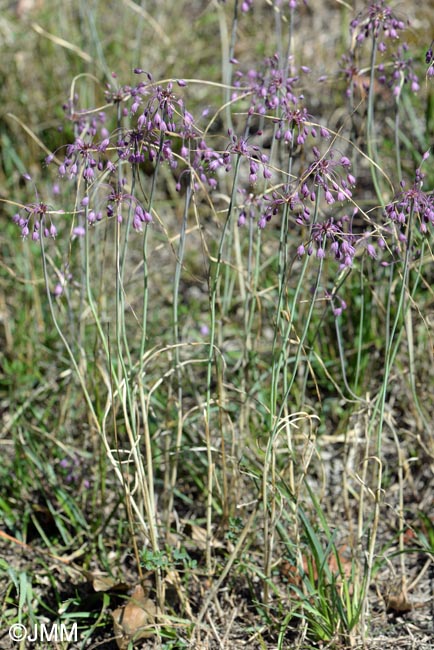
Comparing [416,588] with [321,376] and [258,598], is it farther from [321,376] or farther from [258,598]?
[321,376]

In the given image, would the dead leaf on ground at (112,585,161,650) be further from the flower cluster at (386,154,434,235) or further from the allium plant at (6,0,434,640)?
the flower cluster at (386,154,434,235)

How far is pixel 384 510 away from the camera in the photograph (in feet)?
9.08

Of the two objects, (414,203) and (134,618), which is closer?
(414,203)

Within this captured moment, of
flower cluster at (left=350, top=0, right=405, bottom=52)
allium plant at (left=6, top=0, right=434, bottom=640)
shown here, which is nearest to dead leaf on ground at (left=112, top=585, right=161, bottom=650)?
allium plant at (left=6, top=0, right=434, bottom=640)

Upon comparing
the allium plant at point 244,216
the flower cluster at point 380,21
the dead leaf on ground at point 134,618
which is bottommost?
the dead leaf on ground at point 134,618

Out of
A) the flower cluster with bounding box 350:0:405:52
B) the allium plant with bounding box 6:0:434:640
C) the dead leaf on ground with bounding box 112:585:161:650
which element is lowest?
the dead leaf on ground with bounding box 112:585:161:650

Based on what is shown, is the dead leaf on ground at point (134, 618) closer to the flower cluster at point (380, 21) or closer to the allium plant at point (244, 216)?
the allium plant at point (244, 216)

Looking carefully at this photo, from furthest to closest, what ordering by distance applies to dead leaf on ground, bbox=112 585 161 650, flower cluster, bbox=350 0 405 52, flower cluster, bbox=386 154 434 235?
dead leaf on ground, bbox=112 585 161 650 → flower cluster, bbox=350 0 405 52 → flower cluster, bbox=386 154 434 235

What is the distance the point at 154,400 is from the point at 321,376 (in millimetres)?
743

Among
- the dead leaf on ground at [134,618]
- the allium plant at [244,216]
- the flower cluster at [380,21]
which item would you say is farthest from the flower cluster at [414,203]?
the dead leaf on ground at [134,618]

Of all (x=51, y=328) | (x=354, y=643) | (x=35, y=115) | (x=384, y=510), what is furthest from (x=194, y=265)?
(x=354, y=643)

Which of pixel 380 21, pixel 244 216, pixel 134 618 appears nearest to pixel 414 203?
pixel 244 216

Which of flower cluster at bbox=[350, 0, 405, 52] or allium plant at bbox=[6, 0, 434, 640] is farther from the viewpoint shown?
flower cluster at bbox=[350, 0, 405, 52]

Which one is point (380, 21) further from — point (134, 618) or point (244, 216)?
point (134, 618)
